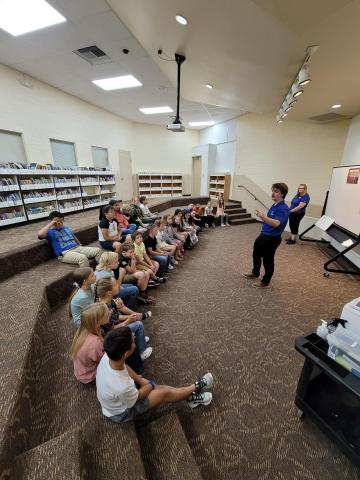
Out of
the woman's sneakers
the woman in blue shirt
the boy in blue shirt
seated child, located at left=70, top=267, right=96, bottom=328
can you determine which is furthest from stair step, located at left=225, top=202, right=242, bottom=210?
the woman's sneakers

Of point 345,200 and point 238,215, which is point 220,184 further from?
point 345,200

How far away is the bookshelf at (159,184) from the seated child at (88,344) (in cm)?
882

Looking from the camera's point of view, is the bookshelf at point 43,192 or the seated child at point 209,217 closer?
the bookshelf at point 43,192

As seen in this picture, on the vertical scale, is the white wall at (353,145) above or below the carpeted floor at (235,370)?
above

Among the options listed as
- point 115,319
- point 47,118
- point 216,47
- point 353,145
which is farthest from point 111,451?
point 353,145

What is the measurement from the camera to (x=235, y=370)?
1905mm

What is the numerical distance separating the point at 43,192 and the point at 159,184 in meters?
5.93

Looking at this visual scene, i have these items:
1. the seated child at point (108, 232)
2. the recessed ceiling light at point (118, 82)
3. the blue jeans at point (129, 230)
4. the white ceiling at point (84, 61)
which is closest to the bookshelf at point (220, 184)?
the white ceiling at point (84, 61)

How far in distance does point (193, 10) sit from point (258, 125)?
19.9 ft

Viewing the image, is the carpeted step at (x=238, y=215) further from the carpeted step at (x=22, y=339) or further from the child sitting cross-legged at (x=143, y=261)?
the carpeted step at (x=22, y=339)

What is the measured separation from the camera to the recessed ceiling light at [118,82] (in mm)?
4986

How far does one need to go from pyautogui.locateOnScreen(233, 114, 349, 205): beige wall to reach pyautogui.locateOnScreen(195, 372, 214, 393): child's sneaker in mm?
6698

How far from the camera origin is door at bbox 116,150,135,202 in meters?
8.50

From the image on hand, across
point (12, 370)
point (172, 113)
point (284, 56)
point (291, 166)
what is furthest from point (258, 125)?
point (12, 370)
